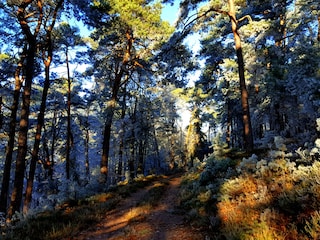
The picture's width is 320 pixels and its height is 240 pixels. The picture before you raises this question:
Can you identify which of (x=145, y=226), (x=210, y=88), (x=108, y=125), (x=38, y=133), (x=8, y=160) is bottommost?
(x=145, y=226)

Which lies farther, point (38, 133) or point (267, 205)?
point (38, 133)

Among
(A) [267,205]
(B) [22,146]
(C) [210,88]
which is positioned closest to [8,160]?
(B) [22,146]

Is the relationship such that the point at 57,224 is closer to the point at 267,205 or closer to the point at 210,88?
the point at 267,205

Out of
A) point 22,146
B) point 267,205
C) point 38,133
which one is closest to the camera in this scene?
point 267,205

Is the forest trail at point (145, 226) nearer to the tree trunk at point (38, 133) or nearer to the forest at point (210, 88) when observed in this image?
the forest at point (210, 88)

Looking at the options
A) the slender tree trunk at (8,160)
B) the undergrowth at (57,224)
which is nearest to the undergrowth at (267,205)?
the undergrowth at (57,224)

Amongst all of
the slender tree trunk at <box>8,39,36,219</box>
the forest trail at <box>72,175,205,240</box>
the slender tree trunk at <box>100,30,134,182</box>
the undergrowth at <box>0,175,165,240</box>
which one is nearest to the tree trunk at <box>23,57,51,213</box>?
the slender tree trunk at <box>8,39,36,219</box>

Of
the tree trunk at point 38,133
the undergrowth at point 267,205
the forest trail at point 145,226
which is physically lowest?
the forest trail at point 145,226

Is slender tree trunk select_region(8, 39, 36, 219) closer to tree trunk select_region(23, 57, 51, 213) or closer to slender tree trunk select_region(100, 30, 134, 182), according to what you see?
tree trunk select_region(23, 57, 51, 213)

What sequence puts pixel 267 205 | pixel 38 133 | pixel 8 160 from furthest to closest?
1. pixel 8 160
2. pixel 38 133
3. pixel 267 205

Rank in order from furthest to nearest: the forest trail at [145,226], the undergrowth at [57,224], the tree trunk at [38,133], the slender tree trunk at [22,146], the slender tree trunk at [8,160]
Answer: the tree trunk at [38,133] < the slender tree trunk at [8,160] < the slender tree trunk at [22,146] < the undergrowth at [57,224] < the forest trail at [145,226]

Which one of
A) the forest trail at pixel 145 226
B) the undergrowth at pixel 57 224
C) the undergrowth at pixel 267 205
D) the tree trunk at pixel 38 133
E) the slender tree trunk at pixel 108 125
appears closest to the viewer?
the undergrowth at pixel 267 205

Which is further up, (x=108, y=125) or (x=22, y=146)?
(x=108, y=125)

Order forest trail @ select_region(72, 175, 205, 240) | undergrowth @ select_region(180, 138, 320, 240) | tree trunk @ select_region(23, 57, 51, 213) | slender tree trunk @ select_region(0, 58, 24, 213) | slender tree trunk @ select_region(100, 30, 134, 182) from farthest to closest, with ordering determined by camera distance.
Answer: slender tree trunk @ select_region(100, 30, 134, 182) → tree trunk @ select_region(23, 57, 51, 213) → slender tree trunk @ select_region(0, 58, 24, 213) → forest trail @ select_region(72, 175, 205, 240) → undergrowth @ select_region(180, 138, 320, 240)
